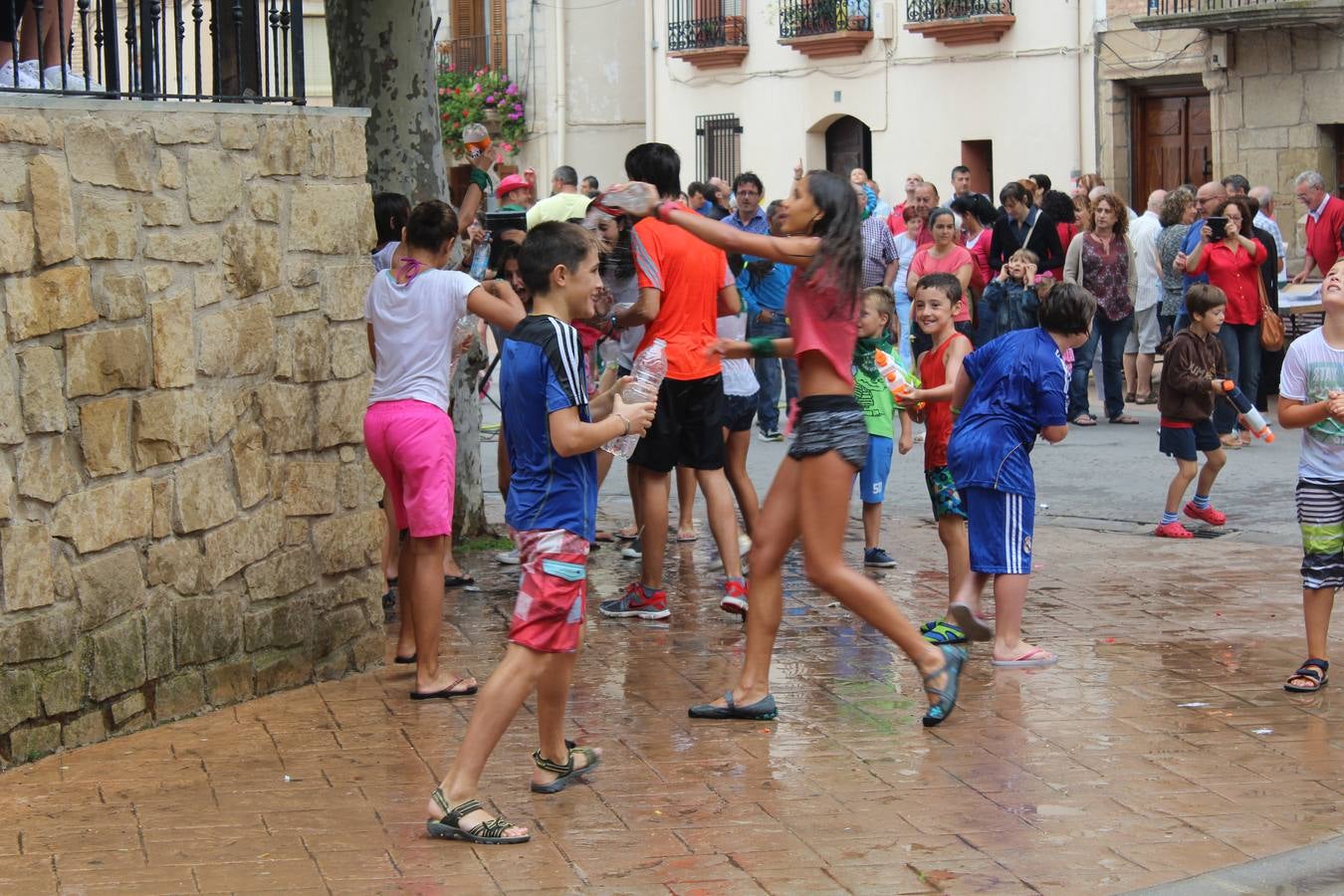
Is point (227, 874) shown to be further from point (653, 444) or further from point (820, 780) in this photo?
point (653, 444)

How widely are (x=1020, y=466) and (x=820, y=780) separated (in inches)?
76.9

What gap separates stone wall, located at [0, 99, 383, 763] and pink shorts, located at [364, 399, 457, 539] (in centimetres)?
41

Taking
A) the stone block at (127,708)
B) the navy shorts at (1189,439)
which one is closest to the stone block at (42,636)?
the stone block at (127,708)

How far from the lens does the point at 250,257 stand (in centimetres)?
686

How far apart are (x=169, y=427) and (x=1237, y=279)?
1015cm

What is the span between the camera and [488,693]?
5363mm

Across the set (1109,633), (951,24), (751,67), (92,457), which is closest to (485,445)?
(1109,633)

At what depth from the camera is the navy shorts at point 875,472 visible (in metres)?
9.38

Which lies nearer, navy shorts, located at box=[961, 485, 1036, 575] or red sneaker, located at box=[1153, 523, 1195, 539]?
navy shorts, located at box=[961, 485, 1036, 575]

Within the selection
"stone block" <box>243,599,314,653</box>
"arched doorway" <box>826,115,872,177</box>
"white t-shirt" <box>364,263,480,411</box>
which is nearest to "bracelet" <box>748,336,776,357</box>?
"white t-shirt" <box>364,263,480,411</box>

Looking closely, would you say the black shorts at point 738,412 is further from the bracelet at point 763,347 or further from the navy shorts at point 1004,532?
the bracelet at point 763,347

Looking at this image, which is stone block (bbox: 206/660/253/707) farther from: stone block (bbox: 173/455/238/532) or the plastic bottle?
the plastic bottle

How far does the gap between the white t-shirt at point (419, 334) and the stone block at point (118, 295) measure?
3.06ft

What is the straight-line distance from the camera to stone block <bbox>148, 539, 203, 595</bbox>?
6.46 m
